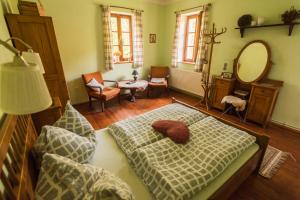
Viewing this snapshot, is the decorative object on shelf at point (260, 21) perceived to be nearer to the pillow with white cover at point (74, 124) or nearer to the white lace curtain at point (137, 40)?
the white lace curtain at point (137, 40)

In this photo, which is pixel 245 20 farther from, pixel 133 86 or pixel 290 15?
pixel 133 86

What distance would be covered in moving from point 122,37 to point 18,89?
4115mm

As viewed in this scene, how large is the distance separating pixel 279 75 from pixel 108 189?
3431mm

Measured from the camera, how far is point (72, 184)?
0.92m

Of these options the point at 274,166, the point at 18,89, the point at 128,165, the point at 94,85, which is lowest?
the point at 274,166

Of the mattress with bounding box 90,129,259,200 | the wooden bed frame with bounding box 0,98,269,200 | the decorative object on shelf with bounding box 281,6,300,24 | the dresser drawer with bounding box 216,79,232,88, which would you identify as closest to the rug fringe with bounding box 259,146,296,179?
the mattress with bounding box 90,129,259,200

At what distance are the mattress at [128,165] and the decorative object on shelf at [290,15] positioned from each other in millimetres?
2168

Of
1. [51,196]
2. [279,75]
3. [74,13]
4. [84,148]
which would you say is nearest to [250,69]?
[279,75]

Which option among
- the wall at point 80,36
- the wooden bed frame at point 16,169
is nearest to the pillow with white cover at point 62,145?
the wooden bed frame at point 16,169

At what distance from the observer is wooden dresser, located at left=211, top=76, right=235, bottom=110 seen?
3.37 m

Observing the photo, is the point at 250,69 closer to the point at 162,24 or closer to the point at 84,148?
the point at 162,24

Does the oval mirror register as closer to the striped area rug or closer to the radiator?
the radiator

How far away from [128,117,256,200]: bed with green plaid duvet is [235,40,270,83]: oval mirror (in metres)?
1.82

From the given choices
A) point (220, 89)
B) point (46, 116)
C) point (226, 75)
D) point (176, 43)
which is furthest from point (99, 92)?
point (226, 75)
